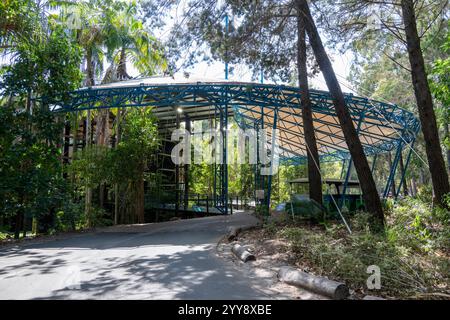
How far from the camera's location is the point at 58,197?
37.0 feet

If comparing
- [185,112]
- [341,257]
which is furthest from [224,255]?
[185,112]

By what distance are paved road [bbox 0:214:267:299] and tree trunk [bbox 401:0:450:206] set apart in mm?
5951

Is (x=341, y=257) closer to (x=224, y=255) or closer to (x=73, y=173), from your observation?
(x=224, y=255)

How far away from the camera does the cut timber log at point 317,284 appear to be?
4.27m

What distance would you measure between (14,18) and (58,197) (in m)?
5.63

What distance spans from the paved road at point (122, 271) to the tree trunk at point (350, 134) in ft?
13.2

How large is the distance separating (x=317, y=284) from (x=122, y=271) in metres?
3.32

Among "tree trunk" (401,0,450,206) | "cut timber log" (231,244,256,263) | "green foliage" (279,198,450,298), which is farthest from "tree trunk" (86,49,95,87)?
"tree trunk" (401,0,450,206)

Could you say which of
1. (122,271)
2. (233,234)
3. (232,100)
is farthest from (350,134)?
(232,100)

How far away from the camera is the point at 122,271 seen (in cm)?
592

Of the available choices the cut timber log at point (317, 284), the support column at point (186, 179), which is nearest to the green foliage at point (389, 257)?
the cut timber log at point (317, 284)

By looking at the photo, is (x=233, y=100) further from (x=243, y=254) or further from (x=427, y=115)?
(x=243, y=254)

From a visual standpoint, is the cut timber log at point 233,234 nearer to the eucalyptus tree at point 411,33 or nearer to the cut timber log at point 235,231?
the cut timber log at point 235,231
